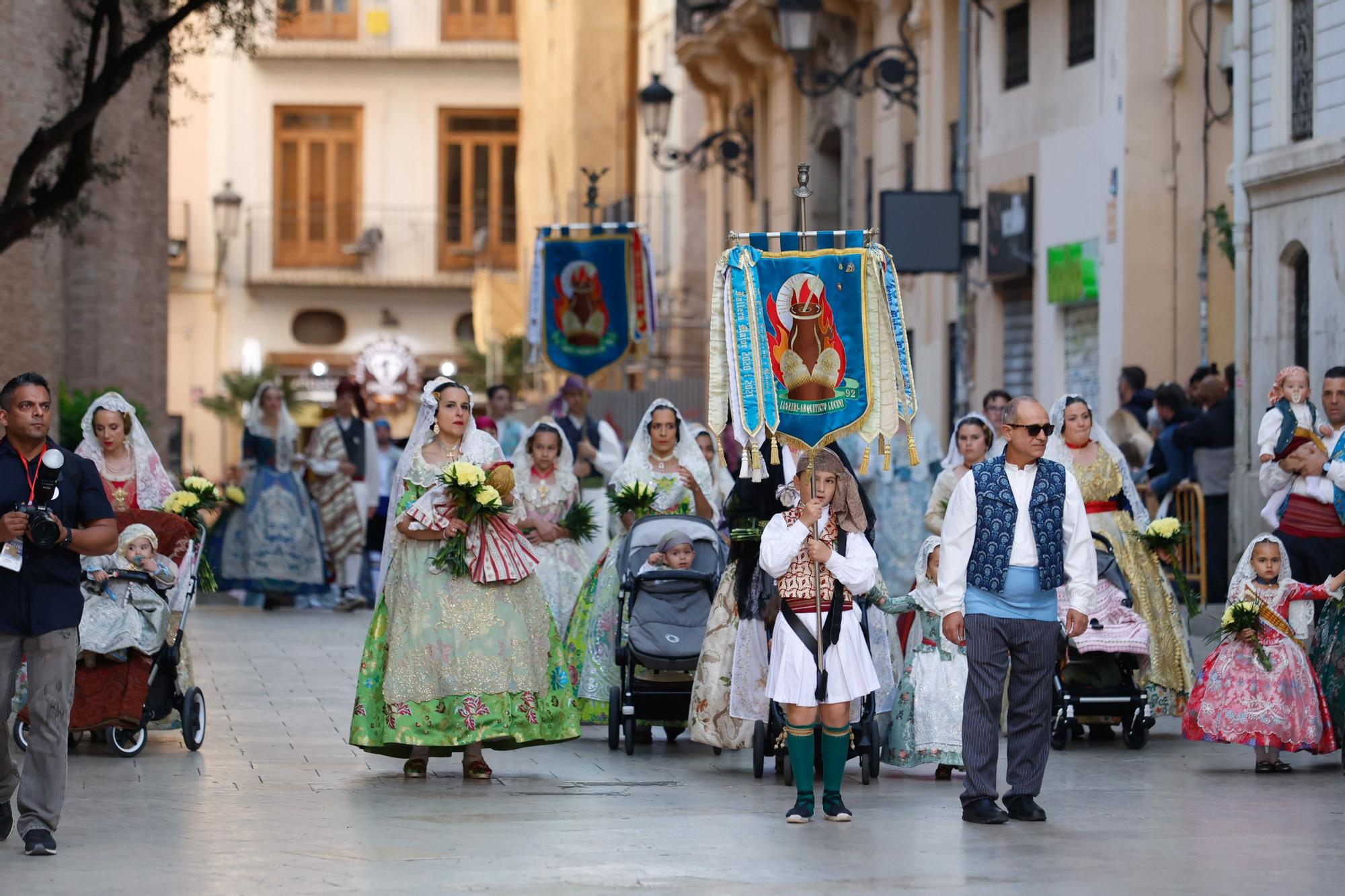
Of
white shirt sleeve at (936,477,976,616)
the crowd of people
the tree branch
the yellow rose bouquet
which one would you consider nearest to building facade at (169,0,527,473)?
the tree branch

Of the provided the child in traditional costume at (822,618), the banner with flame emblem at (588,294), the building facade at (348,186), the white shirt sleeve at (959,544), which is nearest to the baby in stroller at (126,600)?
the child in traditional costume at (822,618)

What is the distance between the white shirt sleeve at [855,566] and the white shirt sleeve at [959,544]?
293 mm

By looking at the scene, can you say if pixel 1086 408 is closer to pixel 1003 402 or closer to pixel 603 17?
pixel 1003 402

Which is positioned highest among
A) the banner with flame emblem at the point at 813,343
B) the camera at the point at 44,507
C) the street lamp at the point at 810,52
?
the street lamp at the point at 810,52

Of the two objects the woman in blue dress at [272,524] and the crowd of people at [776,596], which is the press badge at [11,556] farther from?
the woman in blue dress at [272,524]

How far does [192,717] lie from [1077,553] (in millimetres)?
4666

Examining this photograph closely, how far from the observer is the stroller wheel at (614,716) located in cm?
1244

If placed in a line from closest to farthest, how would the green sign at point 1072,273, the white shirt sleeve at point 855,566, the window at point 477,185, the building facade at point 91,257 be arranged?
the white shirt sleeve at point 855,566 < the building facade at point 91,257 < the green sign at point 1072,273 < the window at point 477,185

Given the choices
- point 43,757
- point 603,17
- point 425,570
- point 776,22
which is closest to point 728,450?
point 425,570

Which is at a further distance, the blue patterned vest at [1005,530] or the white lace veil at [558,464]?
the white lace veil at [558,464]

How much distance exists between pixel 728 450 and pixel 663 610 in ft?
18.6

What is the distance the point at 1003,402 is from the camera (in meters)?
16.7

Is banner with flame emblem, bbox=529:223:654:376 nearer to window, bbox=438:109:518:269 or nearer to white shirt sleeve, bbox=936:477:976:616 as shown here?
white shirt sleeve, bbox=936:477:976:616

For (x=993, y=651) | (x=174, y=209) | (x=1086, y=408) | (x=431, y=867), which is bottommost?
(x=431, y=867)
